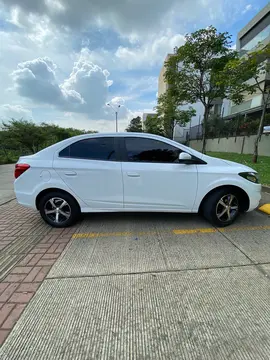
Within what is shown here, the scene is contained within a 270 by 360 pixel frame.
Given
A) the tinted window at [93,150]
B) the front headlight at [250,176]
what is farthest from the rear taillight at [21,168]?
the front headlight at [250,176]

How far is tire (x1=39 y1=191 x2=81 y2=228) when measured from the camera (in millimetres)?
3520

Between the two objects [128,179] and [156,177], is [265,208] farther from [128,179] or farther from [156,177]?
[128,179]

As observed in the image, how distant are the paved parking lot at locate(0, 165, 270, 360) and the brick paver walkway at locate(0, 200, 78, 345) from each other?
0.01 metres


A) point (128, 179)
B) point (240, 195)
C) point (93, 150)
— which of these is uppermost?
point (93, 150)

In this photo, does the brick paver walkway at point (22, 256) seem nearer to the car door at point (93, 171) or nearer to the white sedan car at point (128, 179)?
the white sedan car at point (128, 179)

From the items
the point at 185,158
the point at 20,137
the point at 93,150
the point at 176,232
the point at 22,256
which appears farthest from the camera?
A: the point at 20,137

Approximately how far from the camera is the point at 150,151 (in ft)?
11.4

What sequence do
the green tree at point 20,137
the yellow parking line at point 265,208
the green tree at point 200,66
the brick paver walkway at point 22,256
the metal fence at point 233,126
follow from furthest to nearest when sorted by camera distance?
the green tree at point 20,137 < the metal fence at point 233,126 < the green tree at point 200,66 < the yellow parking line at point 265,208 < the brick paver walkway at point 22,256

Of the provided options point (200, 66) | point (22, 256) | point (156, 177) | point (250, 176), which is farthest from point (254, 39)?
point (22, 256)

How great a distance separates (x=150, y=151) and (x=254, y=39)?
28.1 m

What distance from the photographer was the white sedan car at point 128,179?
3.39m

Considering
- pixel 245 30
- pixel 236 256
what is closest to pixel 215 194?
pixel 236 256

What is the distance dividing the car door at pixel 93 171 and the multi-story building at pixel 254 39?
19204 millimetres

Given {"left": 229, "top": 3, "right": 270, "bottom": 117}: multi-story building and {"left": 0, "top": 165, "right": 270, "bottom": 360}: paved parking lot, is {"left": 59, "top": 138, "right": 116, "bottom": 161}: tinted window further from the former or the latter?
{"left": 229, "top": 3, "right": 270, "bottom": 117}: multi-story building
